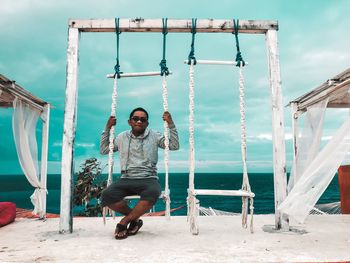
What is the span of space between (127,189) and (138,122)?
835 millimetres

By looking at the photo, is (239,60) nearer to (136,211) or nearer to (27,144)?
(136,211)

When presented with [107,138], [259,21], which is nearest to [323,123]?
[259,21]

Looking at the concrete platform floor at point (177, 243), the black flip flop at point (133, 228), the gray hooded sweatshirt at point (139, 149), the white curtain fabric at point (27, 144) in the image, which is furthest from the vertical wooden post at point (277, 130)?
the white curtain fabric at point (27, 144)

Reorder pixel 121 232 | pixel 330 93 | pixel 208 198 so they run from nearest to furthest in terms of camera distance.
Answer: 1. pixel 121 232
2. pixel 330 93
3. pixel 208 198

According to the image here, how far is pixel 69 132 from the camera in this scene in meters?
4.10

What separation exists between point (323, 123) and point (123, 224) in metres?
3.60

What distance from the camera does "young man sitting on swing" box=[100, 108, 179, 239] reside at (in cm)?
382

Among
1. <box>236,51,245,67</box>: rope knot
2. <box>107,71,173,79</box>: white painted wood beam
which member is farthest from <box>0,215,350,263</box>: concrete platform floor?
<box>236,51,245,67</box>: rope knot

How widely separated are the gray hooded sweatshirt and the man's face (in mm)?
86

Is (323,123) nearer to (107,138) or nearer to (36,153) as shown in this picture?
(107,138)

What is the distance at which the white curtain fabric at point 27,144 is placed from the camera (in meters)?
5.27

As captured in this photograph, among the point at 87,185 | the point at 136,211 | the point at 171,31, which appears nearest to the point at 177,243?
the point at 136,211

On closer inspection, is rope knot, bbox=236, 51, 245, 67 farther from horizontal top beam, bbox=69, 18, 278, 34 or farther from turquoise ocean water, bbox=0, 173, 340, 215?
turquoise ocean water, bbox=0, 173, 340, 215

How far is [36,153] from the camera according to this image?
570cm
